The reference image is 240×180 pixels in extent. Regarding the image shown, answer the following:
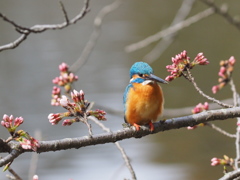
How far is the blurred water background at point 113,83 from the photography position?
21.1ft

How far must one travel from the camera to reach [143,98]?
105 inches

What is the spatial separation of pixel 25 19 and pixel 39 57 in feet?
10.0

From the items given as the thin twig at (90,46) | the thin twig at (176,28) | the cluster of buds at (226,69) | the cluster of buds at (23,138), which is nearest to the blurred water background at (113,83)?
the thin twig at (176,28)

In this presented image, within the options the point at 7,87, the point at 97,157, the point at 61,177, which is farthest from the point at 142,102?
the point at 7,87

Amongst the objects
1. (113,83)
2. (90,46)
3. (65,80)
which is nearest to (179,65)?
(65,80)

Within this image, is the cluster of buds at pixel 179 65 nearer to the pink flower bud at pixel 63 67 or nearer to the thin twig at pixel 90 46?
the pink flower bud at pixel 63 67

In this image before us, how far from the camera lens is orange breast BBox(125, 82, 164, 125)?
260 cm

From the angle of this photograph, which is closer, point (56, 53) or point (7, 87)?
point (7, 87)

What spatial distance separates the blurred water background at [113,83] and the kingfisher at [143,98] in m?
2.34

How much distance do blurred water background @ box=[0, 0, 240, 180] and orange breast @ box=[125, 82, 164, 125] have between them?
239 cm

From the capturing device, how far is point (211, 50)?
10.7m

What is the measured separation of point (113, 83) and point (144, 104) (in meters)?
6.73

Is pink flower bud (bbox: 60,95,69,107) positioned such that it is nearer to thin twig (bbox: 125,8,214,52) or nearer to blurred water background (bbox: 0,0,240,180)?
thin twig (bbox: 125,8,214,52)

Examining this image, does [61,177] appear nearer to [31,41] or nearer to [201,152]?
[201,152]
